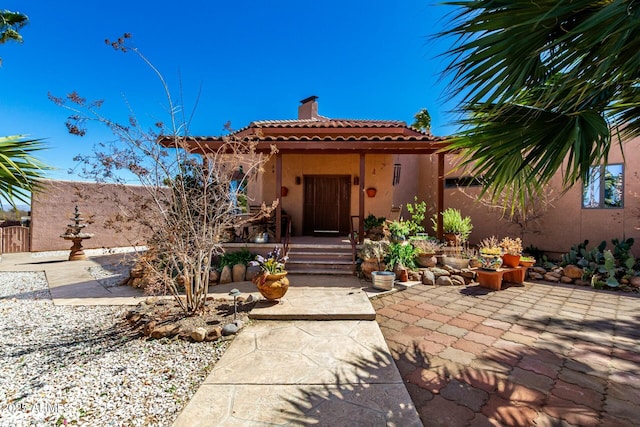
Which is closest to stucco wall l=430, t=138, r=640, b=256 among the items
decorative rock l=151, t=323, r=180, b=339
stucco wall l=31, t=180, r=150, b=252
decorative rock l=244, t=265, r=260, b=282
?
decorative rock l=244, t=265, r=260, b=282

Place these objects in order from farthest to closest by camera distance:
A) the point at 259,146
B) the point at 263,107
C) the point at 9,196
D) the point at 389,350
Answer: the point at 263,107, the point at 259,146, the point at 9,196, the point at 389,350

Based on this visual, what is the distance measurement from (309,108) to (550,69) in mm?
13400

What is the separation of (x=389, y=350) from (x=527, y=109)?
3.22 m

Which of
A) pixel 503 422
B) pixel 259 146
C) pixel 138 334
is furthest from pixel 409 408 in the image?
pixel 259 146

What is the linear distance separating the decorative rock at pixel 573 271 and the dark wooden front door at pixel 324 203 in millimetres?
6583

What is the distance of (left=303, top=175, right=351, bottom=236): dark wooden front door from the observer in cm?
1079

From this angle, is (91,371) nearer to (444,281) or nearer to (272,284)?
(272,284)

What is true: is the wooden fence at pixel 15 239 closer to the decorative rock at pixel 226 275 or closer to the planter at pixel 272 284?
the decorative rock at pixel 226 275

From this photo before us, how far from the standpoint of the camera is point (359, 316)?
4.49 metres

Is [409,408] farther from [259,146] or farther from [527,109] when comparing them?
[259,146]

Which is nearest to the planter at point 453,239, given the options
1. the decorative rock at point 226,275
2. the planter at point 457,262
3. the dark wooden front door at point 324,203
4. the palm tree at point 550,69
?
the planter at point 457,262

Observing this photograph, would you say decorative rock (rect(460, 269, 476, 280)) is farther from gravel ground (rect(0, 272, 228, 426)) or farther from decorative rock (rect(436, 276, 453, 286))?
gravel ground (rect(0, 272, 228, 426))

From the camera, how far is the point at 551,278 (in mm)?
7367

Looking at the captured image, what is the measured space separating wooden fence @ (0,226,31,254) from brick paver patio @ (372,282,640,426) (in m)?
15.3
